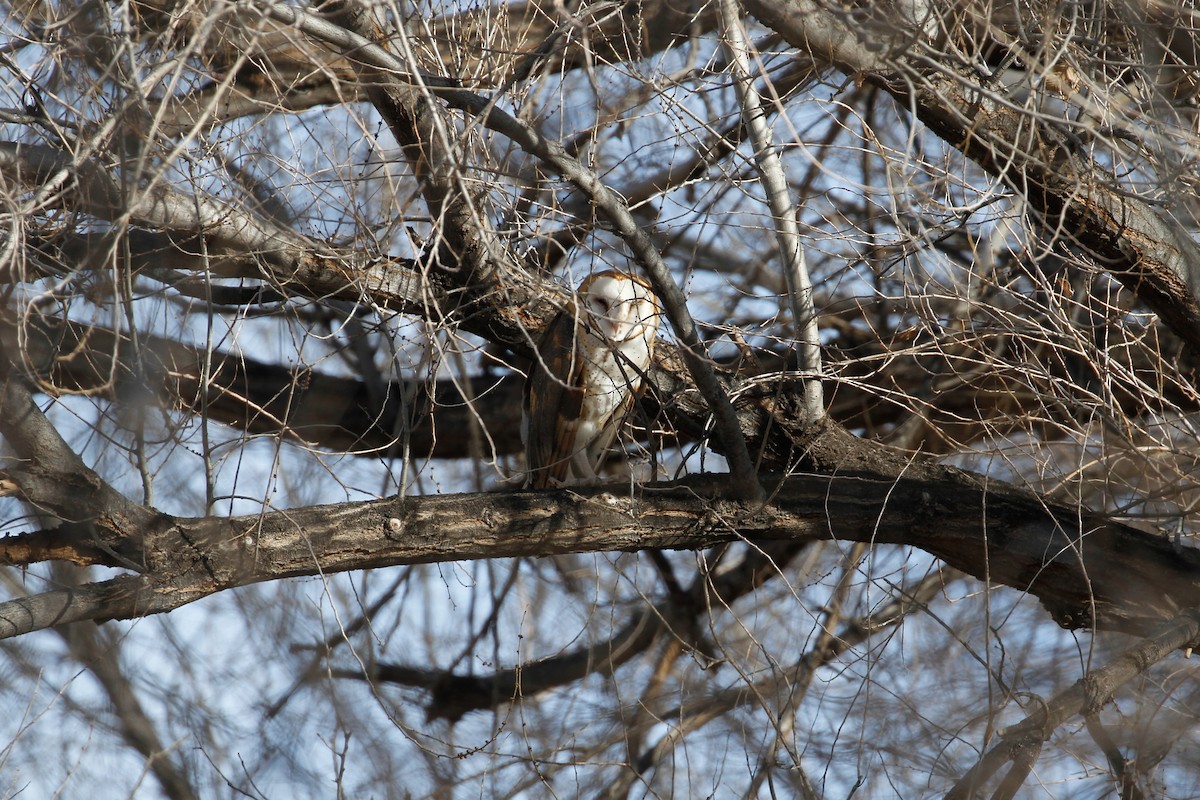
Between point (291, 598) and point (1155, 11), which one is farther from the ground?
point (291, 598)

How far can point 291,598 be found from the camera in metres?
4.46

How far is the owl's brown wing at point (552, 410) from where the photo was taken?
150 inches

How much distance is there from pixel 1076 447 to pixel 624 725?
73.4 inches

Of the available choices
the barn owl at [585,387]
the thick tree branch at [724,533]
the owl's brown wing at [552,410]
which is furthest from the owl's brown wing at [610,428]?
the thick tree branch at [724,533]

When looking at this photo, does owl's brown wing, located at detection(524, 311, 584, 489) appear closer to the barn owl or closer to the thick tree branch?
the barn owl

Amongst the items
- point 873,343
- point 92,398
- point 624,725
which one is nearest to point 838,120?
point 873,343

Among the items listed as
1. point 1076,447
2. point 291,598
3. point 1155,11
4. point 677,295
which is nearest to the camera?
point 677,295

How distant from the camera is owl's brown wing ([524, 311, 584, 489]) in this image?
3820 millimetres

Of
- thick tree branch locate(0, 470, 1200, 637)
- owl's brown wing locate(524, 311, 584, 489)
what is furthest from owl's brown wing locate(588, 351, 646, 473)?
thick tree branch locate(0, 470, 1200, 637)

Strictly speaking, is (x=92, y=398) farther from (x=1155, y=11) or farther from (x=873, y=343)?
(x=1155, y=11)

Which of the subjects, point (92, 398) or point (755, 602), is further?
point (755, 602)

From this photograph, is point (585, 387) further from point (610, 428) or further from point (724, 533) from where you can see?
point (724, 533)

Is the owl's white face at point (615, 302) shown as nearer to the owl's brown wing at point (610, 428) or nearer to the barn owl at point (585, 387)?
the barn owl at point (585, 387)

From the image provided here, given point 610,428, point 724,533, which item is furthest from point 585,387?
point 724,533
